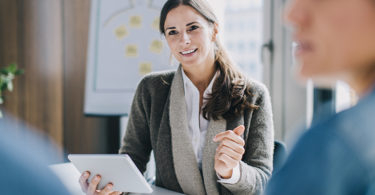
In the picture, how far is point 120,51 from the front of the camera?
1980mm

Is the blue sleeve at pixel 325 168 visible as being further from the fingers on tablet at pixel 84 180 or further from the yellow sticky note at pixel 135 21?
the yellow sticky note at pixel 135 21

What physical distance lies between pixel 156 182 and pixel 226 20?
118 cm

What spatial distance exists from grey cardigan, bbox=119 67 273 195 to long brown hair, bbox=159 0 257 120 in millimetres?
31

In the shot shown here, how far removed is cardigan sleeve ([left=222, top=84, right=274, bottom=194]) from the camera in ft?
3.69

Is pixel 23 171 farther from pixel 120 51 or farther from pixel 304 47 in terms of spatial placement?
pixel 120 51

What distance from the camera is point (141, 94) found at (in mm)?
1481

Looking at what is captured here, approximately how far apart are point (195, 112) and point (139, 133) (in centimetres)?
27

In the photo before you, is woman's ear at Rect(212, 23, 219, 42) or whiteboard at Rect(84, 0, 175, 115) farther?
whiteboard at Rect(84, 0, 175, 115)

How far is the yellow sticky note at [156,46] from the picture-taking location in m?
1.90

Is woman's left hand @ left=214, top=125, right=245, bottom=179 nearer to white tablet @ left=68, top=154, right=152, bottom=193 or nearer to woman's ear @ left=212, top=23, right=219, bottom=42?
white tablet @ left=68, top=154, right=152, bottom=193

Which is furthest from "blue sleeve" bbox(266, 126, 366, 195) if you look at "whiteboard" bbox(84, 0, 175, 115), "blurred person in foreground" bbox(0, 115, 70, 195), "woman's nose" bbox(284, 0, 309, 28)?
"whiteboard" bbox(84, 0, 175, 115)

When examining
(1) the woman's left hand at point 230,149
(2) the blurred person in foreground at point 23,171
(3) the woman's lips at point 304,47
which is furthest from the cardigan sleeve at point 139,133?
(3) the woman's lips at point 304,47

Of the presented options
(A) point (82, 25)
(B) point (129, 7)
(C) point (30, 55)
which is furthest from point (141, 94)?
(C) point (30, 55)

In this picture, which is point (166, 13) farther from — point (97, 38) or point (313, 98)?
point (313, 98)
